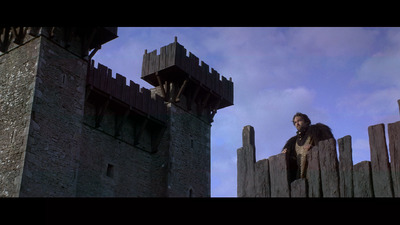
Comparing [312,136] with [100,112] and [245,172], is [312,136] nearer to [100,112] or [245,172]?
[245,172]

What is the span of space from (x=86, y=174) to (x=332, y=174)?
586 inches

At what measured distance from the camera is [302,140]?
5.39 metres

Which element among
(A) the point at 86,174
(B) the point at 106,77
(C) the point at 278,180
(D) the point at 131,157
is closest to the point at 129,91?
(B) the point at 106,77

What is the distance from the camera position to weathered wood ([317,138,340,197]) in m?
3.92

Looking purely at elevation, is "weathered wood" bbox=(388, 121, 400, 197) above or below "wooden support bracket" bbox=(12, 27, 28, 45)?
below

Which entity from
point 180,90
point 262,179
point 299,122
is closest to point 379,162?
point 262,179

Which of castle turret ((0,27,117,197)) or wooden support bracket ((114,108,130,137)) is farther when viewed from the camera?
wooden support bracket ((114,108,130,137))

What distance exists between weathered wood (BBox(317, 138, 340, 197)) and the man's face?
1.59m

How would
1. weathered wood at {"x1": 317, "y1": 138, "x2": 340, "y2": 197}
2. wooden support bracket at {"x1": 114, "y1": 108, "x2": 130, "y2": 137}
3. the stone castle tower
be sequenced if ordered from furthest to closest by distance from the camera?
wooden support bracket at {"x1": 114, "y1": 108, "x2": 130, "y2": 137}
the stone castle tower
weathered wood at {"x1": 317, "y1": 138, "x2": 340, "y2": 197}

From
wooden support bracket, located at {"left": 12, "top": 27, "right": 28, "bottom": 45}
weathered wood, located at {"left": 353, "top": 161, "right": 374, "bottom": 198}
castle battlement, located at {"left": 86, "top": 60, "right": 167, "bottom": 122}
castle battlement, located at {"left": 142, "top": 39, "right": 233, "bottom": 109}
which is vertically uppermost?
castle battlement, located at {"left": 142, "top": 39, "right": 233, "bottom": 109}

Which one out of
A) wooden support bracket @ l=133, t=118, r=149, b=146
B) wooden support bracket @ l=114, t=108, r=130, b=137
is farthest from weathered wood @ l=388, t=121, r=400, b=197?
wooden support bracket @ l=133, t=118, r=149, b=146

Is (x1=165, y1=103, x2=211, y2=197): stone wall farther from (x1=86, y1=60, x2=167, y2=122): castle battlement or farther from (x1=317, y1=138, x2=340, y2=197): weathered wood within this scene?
(x1=317, y1=138, x2=340, y2=197): weathered wood
